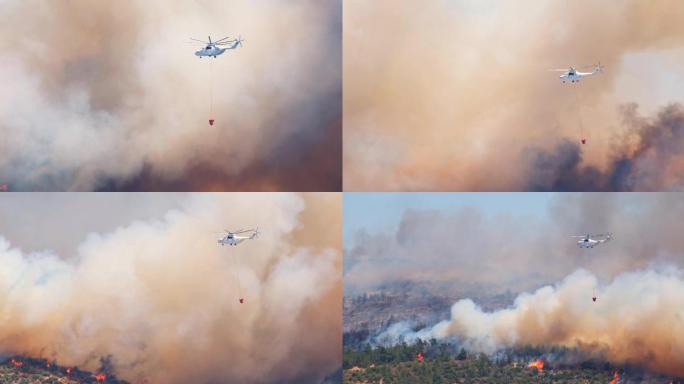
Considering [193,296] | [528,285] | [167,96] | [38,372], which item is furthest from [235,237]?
[528,285]

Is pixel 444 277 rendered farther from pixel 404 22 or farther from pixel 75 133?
pixel 75 133

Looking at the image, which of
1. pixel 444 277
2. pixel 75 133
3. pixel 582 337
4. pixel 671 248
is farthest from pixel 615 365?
pixel 75 133

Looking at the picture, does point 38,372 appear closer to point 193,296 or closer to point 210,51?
point 193,296

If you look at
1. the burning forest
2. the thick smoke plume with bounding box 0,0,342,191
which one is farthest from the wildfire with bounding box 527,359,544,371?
the burning forest

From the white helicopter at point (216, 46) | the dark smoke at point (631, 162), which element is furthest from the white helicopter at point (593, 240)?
the white helicopter at point (216, 46)

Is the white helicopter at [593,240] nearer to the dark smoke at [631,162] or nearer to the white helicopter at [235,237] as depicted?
the dark smoke at [631,162]
